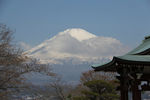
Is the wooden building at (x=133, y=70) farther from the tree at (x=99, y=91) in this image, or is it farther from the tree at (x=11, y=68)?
the tree at (x=99, y=91)

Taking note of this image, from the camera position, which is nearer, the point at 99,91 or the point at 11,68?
the point at 11,68

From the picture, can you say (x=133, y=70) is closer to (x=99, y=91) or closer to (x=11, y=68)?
(x=11, y=68)

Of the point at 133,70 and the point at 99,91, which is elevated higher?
the point at 133,70

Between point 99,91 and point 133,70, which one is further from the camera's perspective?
point 99,91

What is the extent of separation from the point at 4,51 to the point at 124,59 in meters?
9.25

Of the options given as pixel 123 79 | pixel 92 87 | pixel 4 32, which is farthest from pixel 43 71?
pixel 92 87

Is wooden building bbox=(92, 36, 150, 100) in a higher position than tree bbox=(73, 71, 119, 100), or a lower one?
higher

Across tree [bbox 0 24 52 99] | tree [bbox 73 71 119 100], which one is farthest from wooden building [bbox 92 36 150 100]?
tree [bbox 73 71 119 100]

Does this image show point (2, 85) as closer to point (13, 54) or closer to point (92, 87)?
point (13, 54)

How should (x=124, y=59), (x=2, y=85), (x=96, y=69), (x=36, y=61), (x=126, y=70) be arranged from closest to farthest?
(x=124, y=59), (x=126, y=70), (x=96, y=69), (x=2, y=85), (x=36, y=61)

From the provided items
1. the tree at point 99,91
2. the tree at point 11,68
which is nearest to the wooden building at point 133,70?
the tree at point 11,68

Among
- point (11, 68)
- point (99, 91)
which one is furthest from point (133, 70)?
point (99, 91)

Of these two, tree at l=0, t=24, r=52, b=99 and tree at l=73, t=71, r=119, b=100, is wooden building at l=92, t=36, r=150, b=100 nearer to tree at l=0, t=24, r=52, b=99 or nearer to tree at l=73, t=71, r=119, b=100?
tree at l=0, t=24, r=52, b=99

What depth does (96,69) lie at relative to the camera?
11961 mm
